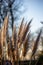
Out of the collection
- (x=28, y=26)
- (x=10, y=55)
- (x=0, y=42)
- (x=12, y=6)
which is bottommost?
(x=10, y=55)

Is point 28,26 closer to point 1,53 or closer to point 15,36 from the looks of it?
point 15,36

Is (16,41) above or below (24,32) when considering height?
below

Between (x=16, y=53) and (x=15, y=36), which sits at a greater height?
(x=15, y=36)

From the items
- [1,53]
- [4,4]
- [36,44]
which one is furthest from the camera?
[4,4]

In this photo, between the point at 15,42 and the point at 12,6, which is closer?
the point at 15,42

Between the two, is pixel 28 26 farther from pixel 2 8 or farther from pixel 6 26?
pixel 2 8

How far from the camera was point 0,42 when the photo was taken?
3.32 meters

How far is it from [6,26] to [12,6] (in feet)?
27.5

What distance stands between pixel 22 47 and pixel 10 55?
275mm

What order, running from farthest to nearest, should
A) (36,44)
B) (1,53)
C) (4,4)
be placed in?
(4,4) → (1,53) → (36,44)

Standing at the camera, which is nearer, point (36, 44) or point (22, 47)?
point (36, 44)

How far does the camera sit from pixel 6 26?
10.8 ft

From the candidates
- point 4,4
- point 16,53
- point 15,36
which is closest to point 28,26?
point 15,36

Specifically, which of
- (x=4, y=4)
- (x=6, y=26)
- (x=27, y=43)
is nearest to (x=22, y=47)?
(x=27, y=43)
